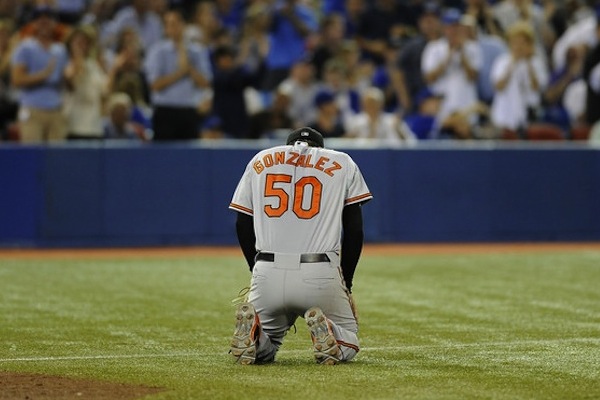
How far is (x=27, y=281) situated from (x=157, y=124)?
4595mm

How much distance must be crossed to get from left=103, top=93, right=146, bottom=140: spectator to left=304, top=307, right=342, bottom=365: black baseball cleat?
384 inches

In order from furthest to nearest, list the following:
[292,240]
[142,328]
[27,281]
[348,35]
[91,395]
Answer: [348,35]
[27,281]
[142,328]
[292,240]
[91,395]

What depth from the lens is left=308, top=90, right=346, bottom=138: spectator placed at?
18.0 metres

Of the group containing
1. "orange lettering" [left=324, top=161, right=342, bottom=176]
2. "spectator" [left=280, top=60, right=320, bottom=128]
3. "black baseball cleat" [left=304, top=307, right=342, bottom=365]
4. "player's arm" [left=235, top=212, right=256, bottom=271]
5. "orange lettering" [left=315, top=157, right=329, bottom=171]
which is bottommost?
"black baseball cleat" [left=304, top=307, right=342, bottom=365]

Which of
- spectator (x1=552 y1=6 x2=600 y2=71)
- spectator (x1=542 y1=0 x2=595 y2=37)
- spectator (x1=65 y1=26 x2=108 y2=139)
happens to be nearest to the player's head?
spectator (x1=65 y1=26 x2=108 y2=139)

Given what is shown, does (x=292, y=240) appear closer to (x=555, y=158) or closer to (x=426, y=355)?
(x=426, y=355)

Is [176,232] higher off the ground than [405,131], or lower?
lower

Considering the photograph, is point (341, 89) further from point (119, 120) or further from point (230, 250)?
point (230, 250)

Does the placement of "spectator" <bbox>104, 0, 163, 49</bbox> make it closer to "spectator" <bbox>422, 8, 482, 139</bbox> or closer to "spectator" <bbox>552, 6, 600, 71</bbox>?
"spectator" <bbox>422, 8, 482, 139</bbox>

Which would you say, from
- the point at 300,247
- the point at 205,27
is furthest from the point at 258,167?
the point at 205,27

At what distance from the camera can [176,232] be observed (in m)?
16.6

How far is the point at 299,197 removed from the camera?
7.74m

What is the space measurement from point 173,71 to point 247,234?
29.0 feet

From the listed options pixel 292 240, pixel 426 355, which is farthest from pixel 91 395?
pixel 426 355
